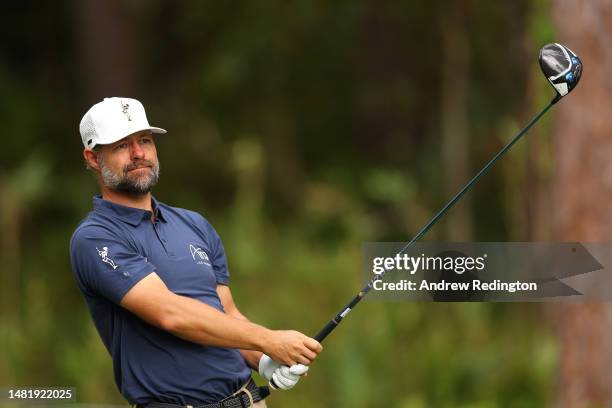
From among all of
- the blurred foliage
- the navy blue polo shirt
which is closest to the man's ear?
the navy blue polo shirt

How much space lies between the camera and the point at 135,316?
14.0 ft

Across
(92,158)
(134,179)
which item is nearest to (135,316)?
(134,179)

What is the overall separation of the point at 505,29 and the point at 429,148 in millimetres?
1673

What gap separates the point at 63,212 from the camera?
13680mm

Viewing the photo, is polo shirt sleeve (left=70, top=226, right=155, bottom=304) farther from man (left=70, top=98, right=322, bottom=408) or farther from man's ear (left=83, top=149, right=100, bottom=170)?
man's ear (left=83, top=149, right=100, bottom=170)

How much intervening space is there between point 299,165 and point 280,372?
11.1m

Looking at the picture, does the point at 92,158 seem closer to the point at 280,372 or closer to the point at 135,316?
the point at 135,316

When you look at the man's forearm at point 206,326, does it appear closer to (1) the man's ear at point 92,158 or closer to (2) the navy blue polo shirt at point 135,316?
(2) the navy blue polo shirt at point 135,316

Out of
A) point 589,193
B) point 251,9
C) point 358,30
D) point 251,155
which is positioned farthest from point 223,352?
point 358,30

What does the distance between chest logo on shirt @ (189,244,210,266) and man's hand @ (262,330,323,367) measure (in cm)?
39

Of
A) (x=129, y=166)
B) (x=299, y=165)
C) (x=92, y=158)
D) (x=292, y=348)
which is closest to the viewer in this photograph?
(x=292, y=348)

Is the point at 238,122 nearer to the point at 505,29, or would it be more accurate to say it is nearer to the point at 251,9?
the point at 251,9

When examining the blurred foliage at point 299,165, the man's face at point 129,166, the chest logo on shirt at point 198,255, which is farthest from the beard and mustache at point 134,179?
the blurred foliage at point 299,165

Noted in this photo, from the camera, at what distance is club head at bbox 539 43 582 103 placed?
16.2 ft
